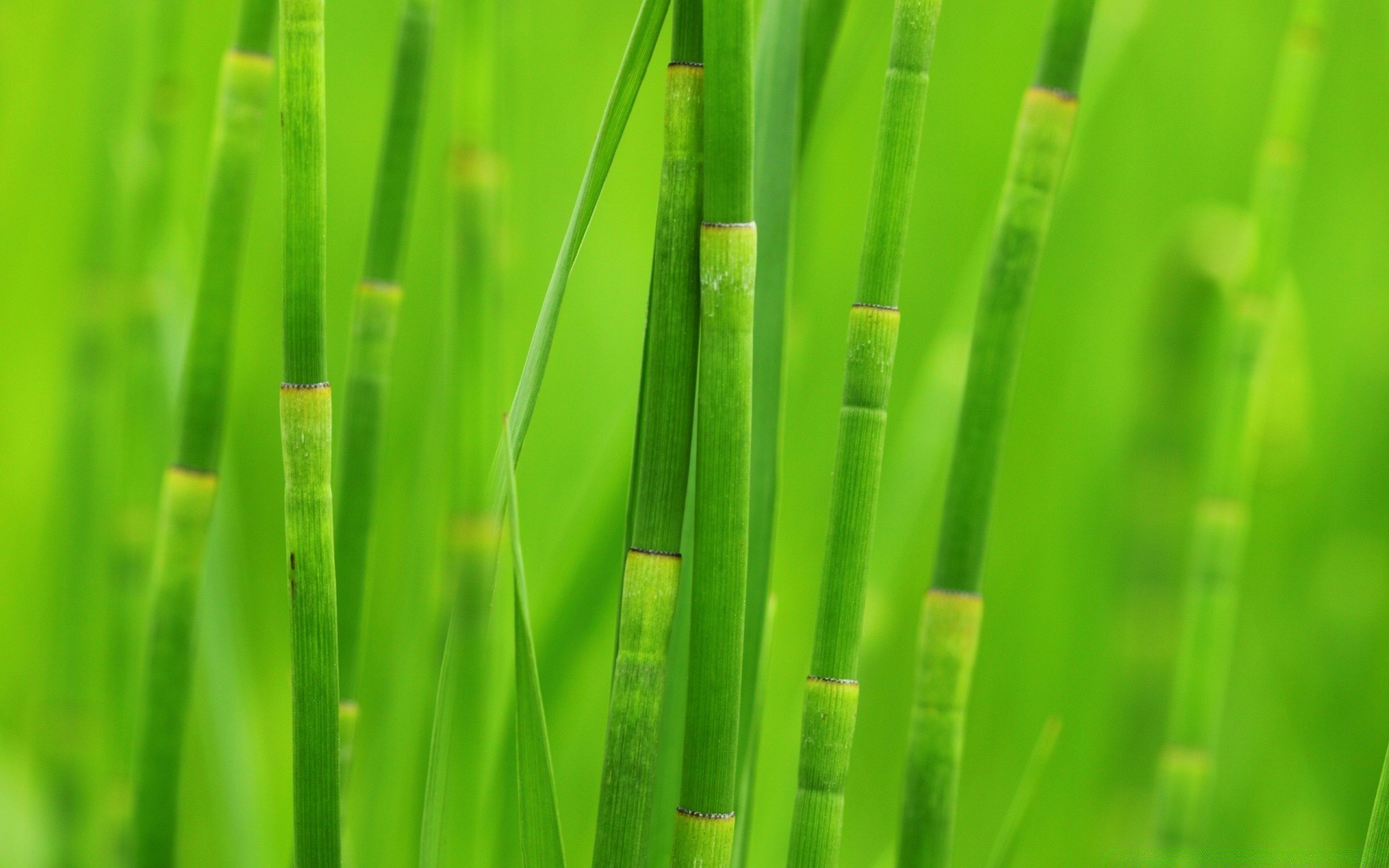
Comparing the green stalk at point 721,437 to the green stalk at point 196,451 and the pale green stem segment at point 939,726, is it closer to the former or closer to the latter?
the pale green stem segment at point 939,726


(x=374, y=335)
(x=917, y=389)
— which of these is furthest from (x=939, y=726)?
(x=917, y=389)

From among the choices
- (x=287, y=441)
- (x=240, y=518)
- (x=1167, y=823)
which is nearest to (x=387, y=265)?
(x=287, y=441)

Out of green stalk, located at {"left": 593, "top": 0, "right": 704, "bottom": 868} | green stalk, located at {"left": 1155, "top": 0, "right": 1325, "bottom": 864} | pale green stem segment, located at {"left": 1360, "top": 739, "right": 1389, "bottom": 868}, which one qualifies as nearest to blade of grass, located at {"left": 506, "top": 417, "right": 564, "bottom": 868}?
green stalk, located at {"left": 593, "top": 0, "right": 704, "bottom": 868}

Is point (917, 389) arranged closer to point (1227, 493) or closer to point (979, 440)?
point (1227, 493)

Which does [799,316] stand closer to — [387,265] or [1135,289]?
[387,265]

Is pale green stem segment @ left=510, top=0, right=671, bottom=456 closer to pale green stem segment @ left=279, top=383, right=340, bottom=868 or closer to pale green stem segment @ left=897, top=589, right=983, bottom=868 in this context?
pale green stem segment @ left=279, top=383, right=340, bottom=868
